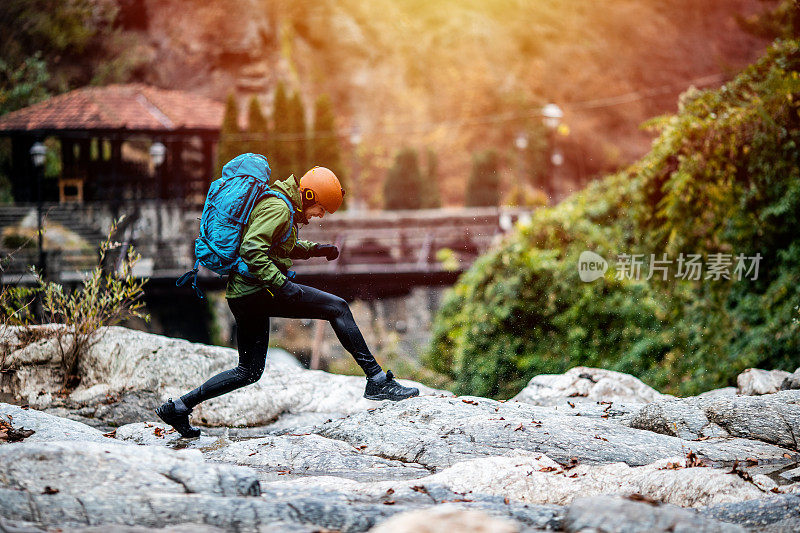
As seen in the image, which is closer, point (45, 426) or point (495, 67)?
point (45, 426)

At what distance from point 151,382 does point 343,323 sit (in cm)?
250

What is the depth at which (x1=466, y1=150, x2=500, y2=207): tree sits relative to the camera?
34969 millimetres

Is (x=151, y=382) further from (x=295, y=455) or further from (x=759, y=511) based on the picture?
(x=759, y=511)

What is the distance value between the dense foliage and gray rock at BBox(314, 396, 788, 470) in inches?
145

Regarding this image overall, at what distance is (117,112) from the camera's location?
2095cm

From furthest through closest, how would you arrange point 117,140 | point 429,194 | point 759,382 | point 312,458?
point 429,194 → point 117,140 → point 759,382 → point 312,458

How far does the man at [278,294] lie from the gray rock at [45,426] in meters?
0.54

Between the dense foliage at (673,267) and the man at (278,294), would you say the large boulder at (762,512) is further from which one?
the dense foliage at (673,267)

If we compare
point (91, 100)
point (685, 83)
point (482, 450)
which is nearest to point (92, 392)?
point (482, 450)

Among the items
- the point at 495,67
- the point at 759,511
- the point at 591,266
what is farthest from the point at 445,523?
the point at 495,67

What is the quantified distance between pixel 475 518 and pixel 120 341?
5.33 meters

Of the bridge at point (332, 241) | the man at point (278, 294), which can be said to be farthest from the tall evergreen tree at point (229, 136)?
the man at point (278, 294)

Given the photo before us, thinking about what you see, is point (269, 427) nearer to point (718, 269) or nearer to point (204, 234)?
point (204, 234)

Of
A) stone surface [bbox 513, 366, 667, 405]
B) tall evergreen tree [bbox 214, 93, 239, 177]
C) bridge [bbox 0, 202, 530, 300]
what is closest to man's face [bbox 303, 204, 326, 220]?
stone surface [bbox 513, 366, 667, 405]
